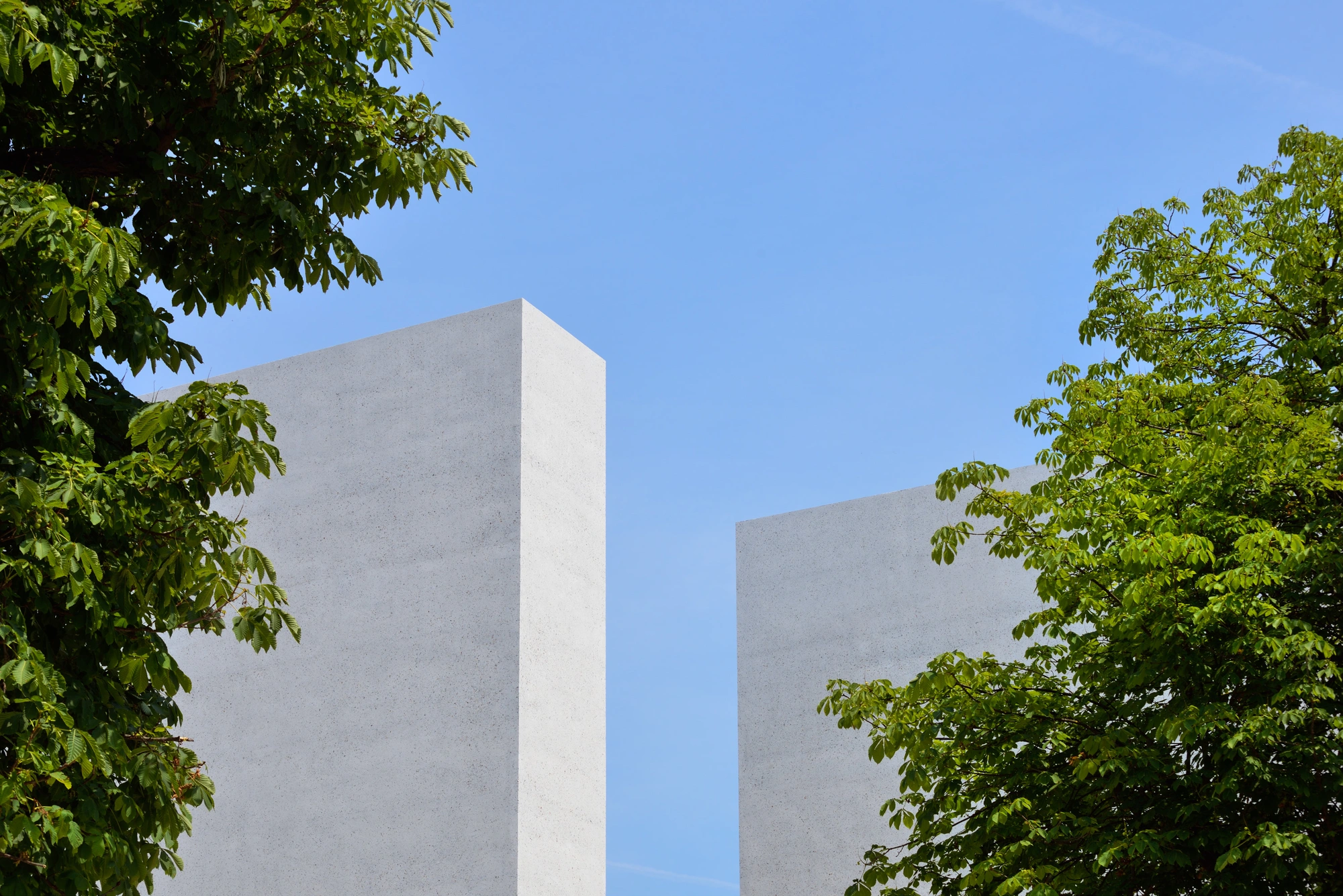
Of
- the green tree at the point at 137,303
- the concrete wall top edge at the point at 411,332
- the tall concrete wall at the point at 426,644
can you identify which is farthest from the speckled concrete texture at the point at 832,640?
the green tree at the point at 137,303

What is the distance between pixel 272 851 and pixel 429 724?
2106 millimetres

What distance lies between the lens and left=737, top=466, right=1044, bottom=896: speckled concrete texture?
14.0 m

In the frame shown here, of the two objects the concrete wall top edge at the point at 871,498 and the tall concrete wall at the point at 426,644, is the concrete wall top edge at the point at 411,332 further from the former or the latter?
the concrete wall top edge at the point at 871,498

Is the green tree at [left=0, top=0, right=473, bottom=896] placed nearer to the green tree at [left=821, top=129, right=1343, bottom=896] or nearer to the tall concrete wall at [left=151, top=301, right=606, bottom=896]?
the green tree at [left=821, top=129, right=1343, bottom=896]

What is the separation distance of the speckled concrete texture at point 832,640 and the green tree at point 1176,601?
17.1ft

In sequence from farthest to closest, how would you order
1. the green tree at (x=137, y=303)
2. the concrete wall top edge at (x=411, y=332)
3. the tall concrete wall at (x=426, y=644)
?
1. the concrete wall top edge at (x=411, y=332)
2. the tall concrete wall at (x=426, y=644)
3. the green tree at (x=137, y=303)

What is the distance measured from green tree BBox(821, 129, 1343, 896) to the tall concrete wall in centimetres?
397

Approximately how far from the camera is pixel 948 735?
8133mm

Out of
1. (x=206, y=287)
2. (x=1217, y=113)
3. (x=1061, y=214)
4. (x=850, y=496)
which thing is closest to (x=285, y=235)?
(x=206, y=287)

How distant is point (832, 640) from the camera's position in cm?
1496

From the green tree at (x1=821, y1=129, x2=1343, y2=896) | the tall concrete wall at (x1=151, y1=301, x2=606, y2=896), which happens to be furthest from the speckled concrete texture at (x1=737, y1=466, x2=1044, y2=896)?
the green tree at (x1=821, y1=129, x2=1343, y2=896)

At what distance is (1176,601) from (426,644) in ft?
23.9

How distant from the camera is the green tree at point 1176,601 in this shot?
6.80 metres

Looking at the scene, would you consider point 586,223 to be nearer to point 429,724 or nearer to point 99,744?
point 429,724
